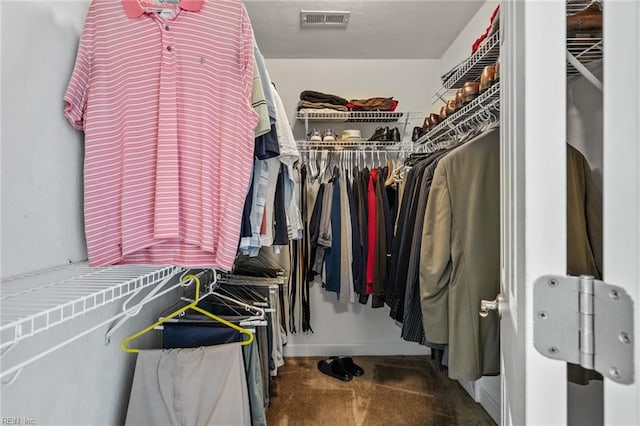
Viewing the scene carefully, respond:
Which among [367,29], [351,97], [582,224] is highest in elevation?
[367,29]

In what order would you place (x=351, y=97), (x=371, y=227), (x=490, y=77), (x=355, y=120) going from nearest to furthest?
(x=490, y=77)
(x=371, y=227)
(x=355, y=120)
(x=351, y=97)

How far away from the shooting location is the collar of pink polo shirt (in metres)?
0.93

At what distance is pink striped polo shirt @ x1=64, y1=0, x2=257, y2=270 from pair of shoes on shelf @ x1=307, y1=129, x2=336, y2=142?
146 cm

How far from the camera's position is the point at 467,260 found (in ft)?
3.73

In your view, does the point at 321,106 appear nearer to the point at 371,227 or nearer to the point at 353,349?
the point at 371,227

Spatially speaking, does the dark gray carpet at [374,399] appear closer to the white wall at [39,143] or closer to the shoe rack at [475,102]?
the white wall at [39,143]

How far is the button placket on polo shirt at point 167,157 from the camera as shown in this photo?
0.89m

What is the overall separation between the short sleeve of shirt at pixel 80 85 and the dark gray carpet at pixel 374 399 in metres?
1.67

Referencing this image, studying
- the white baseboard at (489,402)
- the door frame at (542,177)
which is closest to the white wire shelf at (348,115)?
the white baseboard at (489,402)

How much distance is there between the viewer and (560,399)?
0.37 m

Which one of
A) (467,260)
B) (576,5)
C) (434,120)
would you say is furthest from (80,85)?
(434,120)

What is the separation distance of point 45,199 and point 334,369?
6.70 ft

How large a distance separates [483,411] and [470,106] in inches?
67.7

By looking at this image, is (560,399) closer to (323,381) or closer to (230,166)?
(230,166)
